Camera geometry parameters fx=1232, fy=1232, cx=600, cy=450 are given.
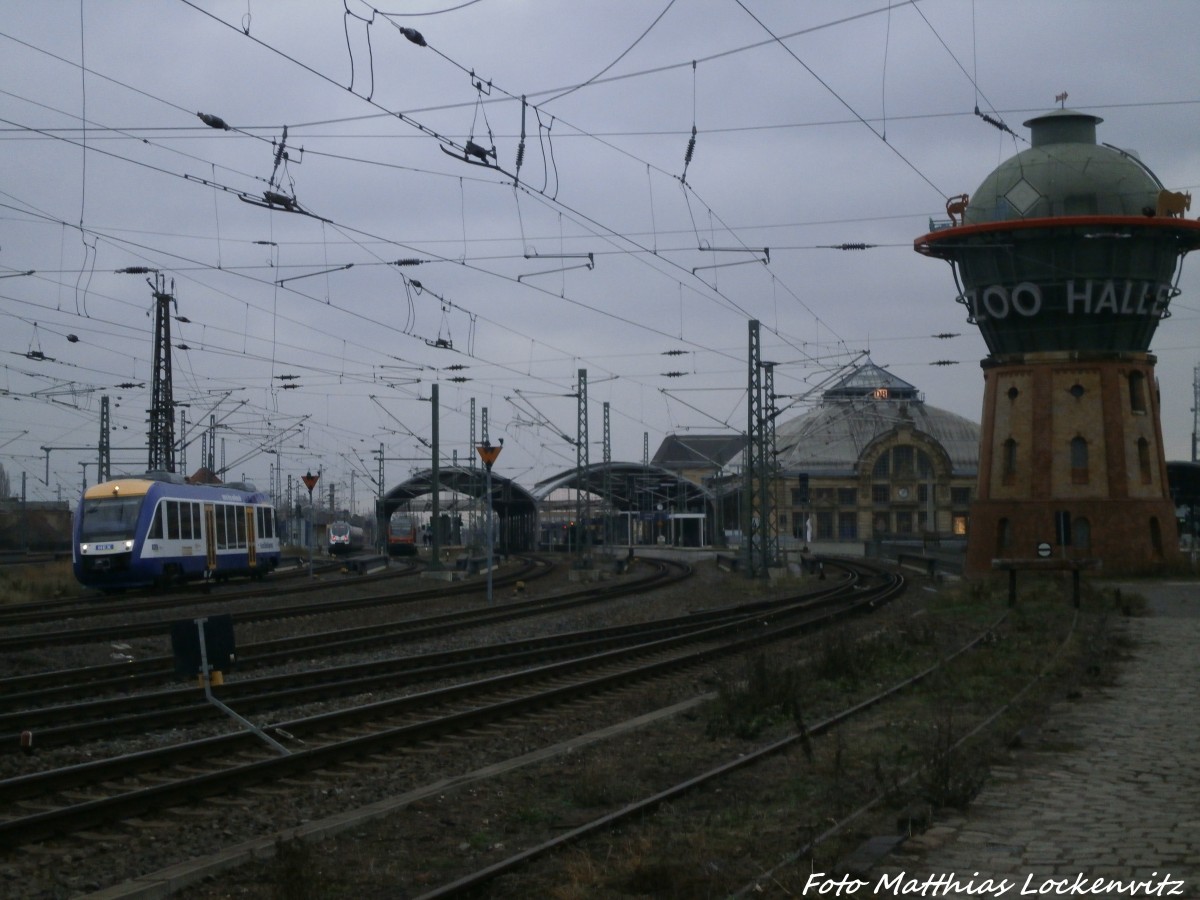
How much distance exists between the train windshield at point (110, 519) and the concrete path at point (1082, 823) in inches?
1073

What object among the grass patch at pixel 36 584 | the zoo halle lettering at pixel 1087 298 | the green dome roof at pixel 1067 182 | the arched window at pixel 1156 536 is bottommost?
the grass patch at pixel 36 584

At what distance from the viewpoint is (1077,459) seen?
48.1m

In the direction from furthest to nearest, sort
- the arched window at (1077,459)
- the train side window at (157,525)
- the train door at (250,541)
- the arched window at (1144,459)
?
the arched window at (1144,459), the arched window at (1077,459), the train door at (250,541), the train side window at (157,525)

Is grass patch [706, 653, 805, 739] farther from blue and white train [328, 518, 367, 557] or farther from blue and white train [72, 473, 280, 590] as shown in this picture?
blue and white train [328, 518, 367, 557]

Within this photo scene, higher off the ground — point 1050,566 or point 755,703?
point 1050,566

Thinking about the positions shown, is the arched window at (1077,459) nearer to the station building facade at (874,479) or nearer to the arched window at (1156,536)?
the arched window at (1156,536)

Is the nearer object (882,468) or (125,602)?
(125,602)

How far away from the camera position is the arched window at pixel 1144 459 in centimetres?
4828

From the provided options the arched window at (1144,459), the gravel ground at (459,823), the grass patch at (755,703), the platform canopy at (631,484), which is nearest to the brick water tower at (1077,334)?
the arched window at (1144,459)

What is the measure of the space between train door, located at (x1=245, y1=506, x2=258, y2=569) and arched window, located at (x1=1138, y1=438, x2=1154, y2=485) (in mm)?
33972

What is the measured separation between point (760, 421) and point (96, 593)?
21610mm

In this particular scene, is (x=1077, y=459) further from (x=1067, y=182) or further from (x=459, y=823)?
(x=459, y=823)

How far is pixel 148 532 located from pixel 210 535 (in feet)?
16.5

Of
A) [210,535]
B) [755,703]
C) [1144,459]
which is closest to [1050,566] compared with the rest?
[755,703]
